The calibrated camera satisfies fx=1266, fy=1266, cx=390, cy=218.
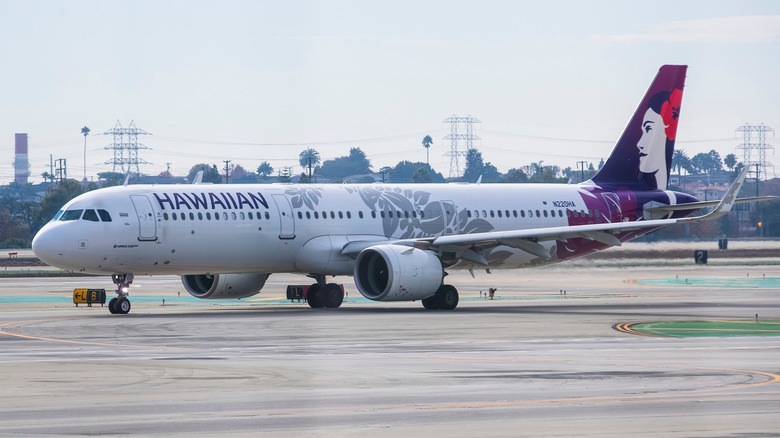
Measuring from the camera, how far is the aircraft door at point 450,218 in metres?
46.0

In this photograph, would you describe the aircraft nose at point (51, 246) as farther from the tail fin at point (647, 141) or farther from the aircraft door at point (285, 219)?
the tail fin at point (647, 141)

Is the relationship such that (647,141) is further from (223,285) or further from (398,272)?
(223,285)

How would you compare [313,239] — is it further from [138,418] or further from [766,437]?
[766,437]

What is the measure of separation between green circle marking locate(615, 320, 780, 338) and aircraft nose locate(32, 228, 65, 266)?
1667cm

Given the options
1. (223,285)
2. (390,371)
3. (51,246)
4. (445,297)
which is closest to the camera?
(390,371)

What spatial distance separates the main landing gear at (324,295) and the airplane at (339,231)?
49 millimetres

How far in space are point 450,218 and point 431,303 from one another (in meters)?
4.85

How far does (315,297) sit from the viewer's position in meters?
44.1

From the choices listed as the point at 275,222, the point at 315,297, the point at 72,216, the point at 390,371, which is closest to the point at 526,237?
the point at 315,297

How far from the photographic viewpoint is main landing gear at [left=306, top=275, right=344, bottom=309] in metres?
43.6

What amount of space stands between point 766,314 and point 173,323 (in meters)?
17.2

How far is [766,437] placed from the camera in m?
14.4

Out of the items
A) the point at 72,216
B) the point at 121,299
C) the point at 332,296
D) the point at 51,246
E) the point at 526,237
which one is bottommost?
the point at 332,296

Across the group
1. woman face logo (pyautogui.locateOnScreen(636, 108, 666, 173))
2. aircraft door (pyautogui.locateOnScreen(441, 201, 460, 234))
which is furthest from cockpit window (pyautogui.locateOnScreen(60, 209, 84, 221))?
woman face logo (pyautogui.locateOnScreen(636, 108, 666, 173))
